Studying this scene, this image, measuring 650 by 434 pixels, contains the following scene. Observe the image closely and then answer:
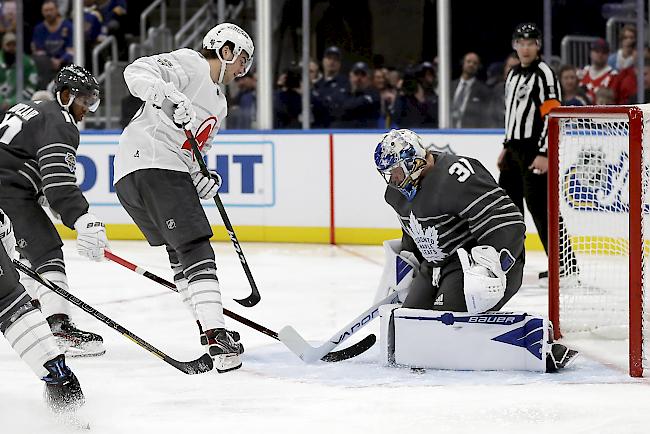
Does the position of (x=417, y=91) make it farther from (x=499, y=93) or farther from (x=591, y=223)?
(x=591, y=223)

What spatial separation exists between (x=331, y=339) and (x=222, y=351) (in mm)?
365

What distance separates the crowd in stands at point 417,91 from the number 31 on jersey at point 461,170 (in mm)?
3210

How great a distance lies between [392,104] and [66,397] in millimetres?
4612

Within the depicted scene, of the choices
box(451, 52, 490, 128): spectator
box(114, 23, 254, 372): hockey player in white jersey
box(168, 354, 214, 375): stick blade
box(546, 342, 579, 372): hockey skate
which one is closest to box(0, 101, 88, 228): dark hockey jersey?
box(114, 23, 254, 372): hockey player in white jersey

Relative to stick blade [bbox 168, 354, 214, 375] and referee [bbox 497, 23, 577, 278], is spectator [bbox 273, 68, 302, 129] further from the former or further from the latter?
stick blade [bbox 168, 354, 214, 375]

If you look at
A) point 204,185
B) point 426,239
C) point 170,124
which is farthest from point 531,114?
point 170,124

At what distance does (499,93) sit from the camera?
6793 millimetres

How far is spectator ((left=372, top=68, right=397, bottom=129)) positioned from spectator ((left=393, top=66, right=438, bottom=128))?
0.05 metres

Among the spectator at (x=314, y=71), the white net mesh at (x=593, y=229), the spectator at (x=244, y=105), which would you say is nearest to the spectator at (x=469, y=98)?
the spectator at (x=314, y=71)

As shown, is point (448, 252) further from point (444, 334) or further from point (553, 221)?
point (553, 221)

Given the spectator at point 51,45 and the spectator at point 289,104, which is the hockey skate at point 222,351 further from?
the spectator at point 51,45

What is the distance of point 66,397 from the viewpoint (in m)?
2.73

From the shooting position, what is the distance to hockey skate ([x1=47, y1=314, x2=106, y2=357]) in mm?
3736

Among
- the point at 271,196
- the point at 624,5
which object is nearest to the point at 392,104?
the point at 271,196
